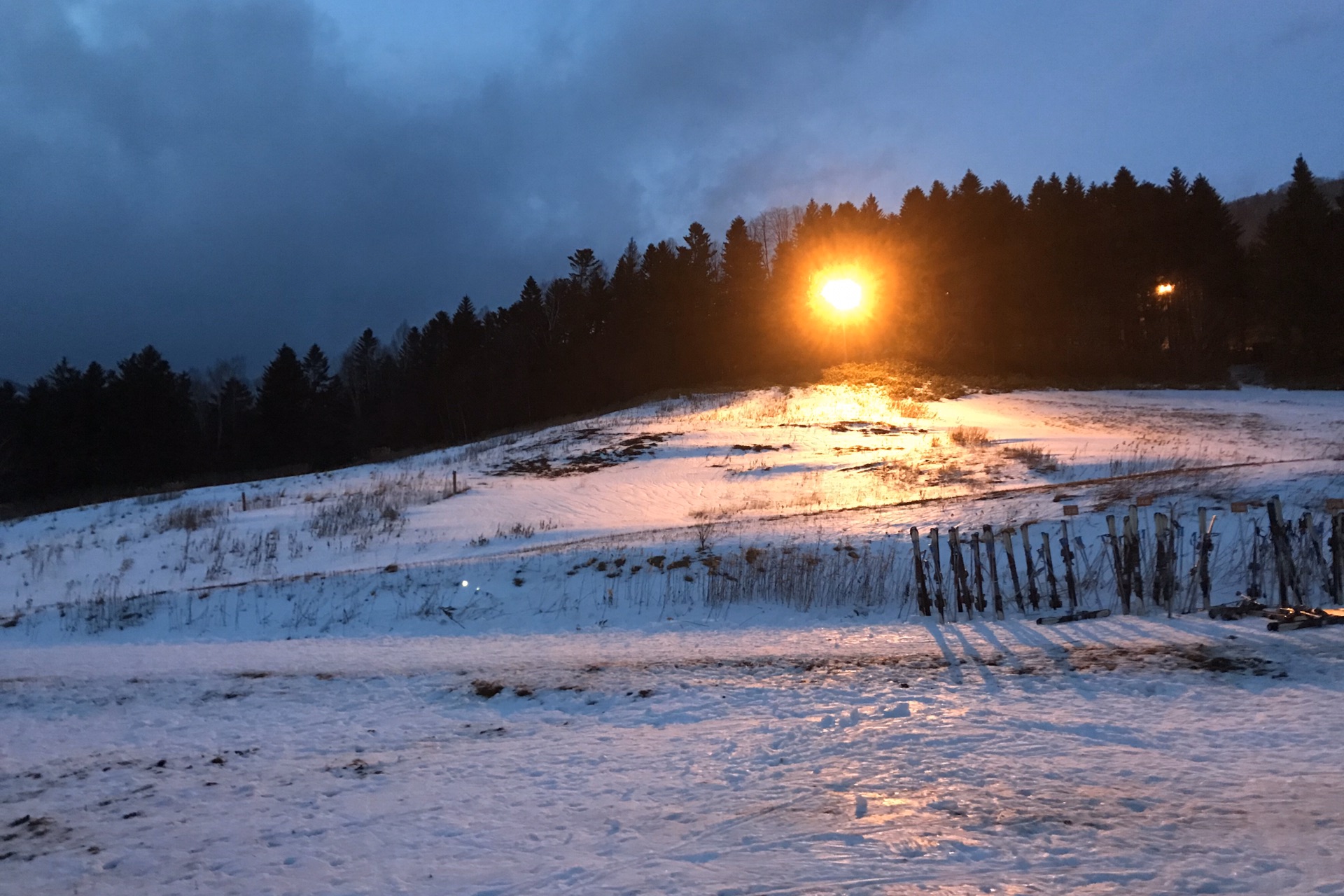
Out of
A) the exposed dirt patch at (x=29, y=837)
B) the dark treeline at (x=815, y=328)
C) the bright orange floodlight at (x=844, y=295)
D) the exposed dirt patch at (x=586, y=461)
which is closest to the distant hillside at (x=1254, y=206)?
the dark treeline at (x=815, y=328)

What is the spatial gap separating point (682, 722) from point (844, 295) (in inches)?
2145

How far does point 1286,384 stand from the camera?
41.2 m

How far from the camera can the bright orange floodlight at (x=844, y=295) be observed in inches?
2258

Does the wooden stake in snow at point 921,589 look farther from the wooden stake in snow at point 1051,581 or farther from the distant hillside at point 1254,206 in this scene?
the distant hillside at point 1254,206

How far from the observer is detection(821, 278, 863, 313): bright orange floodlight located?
57.3m

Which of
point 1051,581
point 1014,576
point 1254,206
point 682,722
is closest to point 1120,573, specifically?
point 1051,581

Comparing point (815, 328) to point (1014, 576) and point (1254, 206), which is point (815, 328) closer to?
point (1014, 576)

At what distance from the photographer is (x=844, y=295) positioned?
188ft

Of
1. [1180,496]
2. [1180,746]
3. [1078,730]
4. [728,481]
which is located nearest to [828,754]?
[1078,730]

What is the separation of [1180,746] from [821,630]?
15.6 feet

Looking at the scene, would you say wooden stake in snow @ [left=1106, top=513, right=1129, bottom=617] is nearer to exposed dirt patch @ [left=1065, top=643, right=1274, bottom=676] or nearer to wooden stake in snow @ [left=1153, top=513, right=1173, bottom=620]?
wooden stake in snow @ [left=1153, top=513, right=1173, bottom=620]

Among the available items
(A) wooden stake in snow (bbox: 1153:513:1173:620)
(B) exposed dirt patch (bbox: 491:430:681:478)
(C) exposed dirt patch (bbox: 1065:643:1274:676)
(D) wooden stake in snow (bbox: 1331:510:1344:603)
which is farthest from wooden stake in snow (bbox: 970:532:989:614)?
(B) exposed dirt patch (bbox: 491:430:681:478)

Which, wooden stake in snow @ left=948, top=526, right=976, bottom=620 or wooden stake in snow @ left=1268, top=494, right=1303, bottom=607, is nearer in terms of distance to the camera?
wooden stake in snow @ left=1268, top=494, right=1303, bottom=607

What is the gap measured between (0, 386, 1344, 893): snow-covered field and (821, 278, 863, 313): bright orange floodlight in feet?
142
